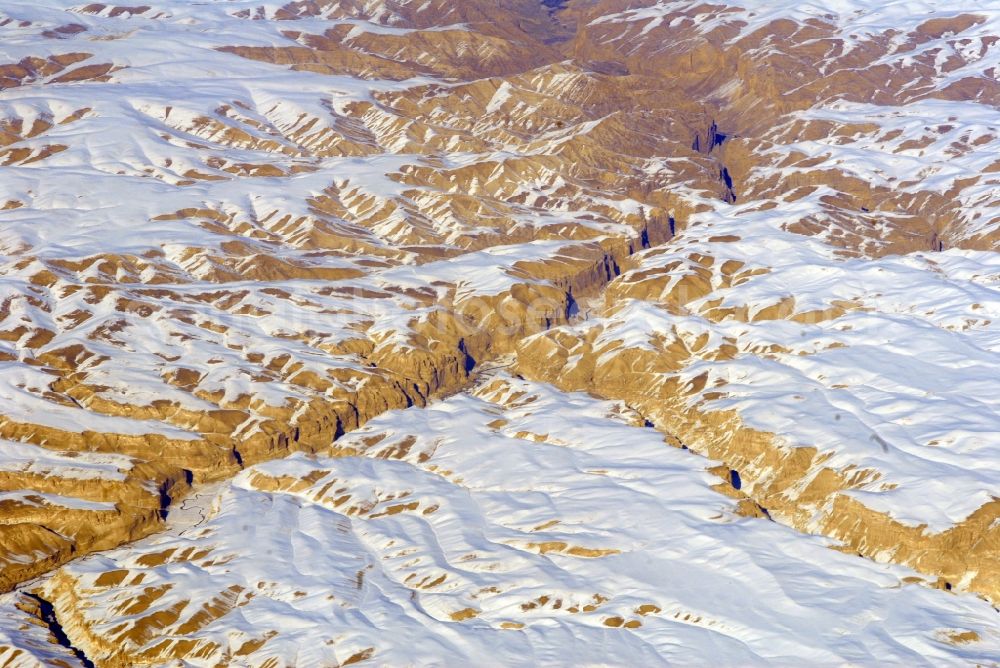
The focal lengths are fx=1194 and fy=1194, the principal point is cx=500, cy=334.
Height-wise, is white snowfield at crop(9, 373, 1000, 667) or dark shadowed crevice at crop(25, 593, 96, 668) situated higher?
white snowfield at crop(9, 373, 1000, 667)

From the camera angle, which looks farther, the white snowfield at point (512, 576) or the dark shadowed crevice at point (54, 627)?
the dark shadowed crevice at point (54, 627)

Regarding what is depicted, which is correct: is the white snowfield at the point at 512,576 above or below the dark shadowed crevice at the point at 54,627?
above

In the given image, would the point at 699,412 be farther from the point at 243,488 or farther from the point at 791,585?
the point at 243,488

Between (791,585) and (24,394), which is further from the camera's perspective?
(24,394)

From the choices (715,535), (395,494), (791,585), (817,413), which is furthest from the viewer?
(817,413)

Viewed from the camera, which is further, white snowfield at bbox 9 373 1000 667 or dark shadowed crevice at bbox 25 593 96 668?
dark shadowed crevice at bbox 25 593 96 668

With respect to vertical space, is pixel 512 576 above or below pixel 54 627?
above

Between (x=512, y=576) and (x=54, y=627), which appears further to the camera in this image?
(x=512, y=576)

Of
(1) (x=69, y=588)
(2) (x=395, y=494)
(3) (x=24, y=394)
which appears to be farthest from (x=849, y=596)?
(3) (x=24, y=394)
